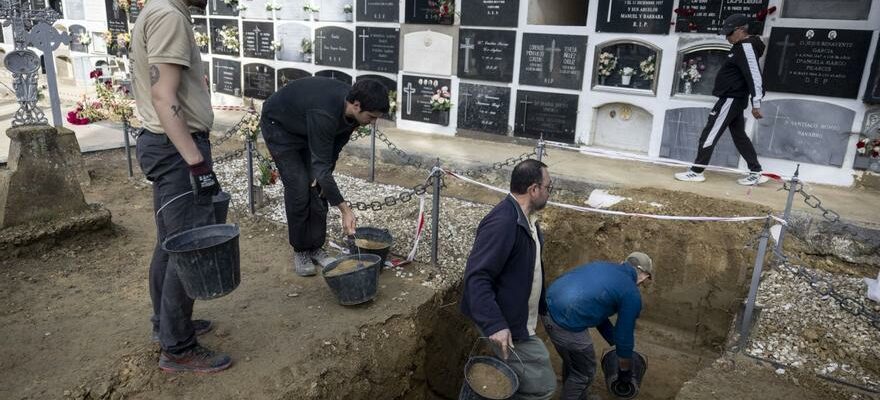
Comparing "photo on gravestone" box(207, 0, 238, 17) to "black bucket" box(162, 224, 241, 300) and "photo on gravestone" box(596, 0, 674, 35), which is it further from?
"black bucket" box(162, 224, 241, 300)

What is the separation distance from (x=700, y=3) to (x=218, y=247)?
6.03 m

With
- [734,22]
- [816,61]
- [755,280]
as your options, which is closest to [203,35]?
[734,22]

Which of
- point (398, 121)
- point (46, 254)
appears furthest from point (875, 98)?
point (46, 254)

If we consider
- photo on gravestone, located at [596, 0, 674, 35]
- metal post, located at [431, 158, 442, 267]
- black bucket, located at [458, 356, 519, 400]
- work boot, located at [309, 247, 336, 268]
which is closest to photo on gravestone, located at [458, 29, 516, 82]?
photo on gravestone, located at [596, 0, 674, 35]

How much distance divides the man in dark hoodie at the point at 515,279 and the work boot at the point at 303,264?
151cm

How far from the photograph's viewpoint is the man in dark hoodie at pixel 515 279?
112 inches

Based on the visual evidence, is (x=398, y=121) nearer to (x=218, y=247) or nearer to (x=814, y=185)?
(x=814, y=185)

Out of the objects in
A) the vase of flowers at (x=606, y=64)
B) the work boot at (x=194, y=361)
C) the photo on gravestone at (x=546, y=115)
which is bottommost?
the work boot at (x=194, y=361)

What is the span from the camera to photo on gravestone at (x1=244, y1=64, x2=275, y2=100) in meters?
10.1

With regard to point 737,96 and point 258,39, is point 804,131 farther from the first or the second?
point 258,39

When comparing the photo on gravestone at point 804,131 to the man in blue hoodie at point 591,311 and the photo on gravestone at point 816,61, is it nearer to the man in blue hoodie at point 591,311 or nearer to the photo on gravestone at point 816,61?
the photo on gravestone at point 816,61

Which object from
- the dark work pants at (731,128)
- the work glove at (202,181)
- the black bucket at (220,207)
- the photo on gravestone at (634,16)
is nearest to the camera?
the work glove at (202,181)

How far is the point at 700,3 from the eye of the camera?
654cm

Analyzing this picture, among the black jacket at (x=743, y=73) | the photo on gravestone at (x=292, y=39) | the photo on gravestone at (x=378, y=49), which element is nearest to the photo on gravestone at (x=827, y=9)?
the black jacket at (x=743, y=73)
